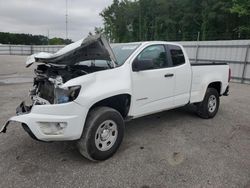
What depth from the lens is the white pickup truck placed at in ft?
9.96

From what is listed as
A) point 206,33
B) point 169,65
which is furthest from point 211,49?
point 206,33

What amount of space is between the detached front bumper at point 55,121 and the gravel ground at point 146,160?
535mm

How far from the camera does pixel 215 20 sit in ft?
117

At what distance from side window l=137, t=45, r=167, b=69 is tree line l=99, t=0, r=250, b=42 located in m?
18.2

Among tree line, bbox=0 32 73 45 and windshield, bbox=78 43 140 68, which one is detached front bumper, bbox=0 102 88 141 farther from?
tree line, bbox=0 32 73 45

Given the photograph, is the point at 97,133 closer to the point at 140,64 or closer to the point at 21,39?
the point at 140,64

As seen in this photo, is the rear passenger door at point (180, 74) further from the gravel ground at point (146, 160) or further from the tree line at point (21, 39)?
the tree line at point (21, 39)

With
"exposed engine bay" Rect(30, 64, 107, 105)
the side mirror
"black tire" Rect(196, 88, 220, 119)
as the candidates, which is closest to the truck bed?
"black tire" Rect(196, 88, 220, 119)

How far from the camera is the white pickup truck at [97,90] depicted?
3035 millimetres

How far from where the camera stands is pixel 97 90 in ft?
10.6

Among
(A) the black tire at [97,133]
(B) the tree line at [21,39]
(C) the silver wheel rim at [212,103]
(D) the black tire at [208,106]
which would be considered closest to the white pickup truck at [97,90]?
(A) the black tire at [97,133]

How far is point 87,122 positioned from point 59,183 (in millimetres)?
856

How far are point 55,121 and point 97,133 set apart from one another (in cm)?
65

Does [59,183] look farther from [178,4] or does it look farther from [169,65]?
[178,4]
